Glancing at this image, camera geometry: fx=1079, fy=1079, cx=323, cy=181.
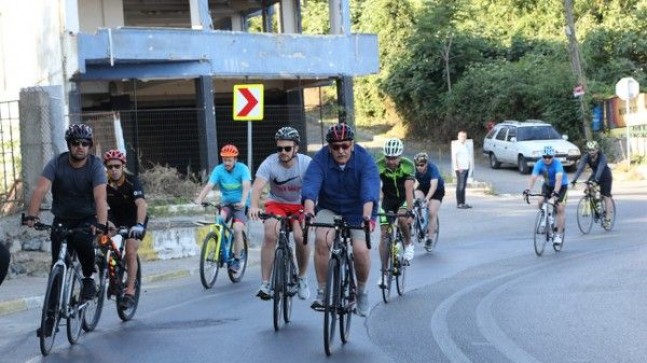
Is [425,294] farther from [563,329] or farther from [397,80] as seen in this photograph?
[397,80]

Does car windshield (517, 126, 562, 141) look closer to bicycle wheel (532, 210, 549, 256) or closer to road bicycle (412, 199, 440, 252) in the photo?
road bicycle (412, 199, 440, 252)

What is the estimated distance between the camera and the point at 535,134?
37.8 m

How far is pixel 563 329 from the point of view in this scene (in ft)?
32.0

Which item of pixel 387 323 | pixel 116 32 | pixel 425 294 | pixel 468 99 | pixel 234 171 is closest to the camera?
pixel 387 323

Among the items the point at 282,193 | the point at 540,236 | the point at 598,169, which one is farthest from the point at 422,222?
the point at 282,193

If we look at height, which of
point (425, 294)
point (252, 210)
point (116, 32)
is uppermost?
point (116, 32)

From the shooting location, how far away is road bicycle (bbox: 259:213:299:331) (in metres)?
9.81

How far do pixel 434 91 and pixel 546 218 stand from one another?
32.0 meters

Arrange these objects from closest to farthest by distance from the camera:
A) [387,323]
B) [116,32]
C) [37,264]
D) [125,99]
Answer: [387,323] < [37,264] < [116,32] < [125,99]

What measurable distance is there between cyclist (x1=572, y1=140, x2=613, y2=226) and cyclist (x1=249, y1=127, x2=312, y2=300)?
10198mm

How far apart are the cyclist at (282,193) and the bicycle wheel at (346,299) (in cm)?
129

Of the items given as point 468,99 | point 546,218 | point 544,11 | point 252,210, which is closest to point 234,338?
point 252,210

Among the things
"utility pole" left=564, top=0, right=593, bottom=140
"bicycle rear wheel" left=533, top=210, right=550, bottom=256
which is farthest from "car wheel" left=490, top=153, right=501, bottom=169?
"bicycle rear wheel" left=533, top=210, right=550, bottom=256

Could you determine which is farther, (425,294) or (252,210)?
(425,294)
